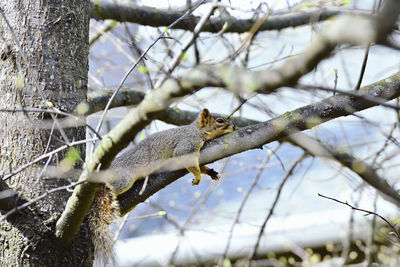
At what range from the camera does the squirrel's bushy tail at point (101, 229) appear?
1.73 metres

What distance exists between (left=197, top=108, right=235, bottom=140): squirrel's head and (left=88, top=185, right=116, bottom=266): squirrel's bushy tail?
709mm

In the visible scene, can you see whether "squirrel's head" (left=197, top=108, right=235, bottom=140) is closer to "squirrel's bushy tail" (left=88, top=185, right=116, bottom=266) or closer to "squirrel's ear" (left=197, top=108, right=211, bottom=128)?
"squirrel's ear" (left=197, top=108, right=211, bottom=128)

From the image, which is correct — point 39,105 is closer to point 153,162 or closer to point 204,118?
point 153,162

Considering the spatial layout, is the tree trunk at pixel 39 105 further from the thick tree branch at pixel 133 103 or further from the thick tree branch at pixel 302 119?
the thick tree branch at pixel 302 119

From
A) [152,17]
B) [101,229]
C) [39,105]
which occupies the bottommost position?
[101,229]

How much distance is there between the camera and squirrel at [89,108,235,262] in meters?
1.74

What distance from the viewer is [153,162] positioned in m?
2.09

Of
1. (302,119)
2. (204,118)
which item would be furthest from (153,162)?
(302,119)

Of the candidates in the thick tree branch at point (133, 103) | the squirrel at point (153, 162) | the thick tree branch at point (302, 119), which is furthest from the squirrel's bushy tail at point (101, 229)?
the thick tree branch at point (133, 103)

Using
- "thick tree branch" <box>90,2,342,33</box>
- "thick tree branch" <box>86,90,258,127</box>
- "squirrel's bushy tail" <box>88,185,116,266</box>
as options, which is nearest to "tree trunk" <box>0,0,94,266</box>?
"squirrel's bushy tail" <box>88,185,116,266</box>

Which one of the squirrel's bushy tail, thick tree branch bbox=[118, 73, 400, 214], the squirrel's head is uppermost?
thick tree branch bbox=[118, 73, 400, 214]

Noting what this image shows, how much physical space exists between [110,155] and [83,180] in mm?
132

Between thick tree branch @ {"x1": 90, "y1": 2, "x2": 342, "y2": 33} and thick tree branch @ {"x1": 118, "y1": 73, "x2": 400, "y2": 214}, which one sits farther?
thick tree branch @ {"x1": 90, "y1": 2, "x2": 342, "y2": 33}

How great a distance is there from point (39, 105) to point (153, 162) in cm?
58
